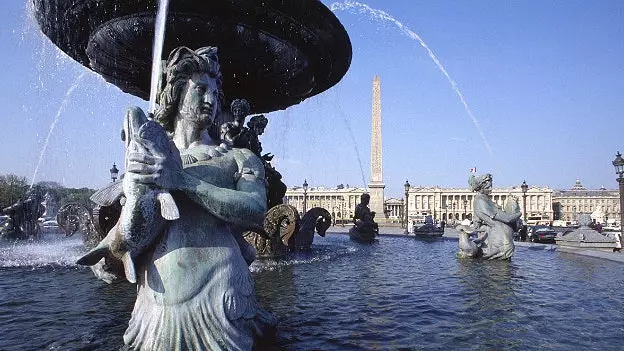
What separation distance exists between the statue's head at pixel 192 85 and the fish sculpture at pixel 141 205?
329mm

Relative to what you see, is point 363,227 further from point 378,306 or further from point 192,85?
point 192,85

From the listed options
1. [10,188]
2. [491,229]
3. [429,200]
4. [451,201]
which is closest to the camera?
[491,229]

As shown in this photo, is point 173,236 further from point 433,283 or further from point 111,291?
point 433,283

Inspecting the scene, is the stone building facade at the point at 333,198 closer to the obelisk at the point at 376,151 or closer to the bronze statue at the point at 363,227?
the obelisk at the point at 376,151

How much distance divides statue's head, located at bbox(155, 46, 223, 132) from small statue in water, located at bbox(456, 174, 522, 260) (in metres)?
6.76

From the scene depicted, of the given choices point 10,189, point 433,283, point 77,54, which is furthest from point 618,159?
point 10,189

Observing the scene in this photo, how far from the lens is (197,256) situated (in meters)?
2.08

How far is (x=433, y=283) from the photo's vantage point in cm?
561

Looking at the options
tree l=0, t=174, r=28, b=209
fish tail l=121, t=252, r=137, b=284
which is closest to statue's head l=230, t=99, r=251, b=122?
fish tail l=121, t=252, r=137, b=284

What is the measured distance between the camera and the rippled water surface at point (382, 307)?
3.03 meters

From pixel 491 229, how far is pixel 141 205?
7460 millimetres

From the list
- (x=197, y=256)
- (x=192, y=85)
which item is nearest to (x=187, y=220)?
(x=197, y=256)

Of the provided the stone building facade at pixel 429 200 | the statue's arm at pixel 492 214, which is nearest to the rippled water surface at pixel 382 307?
the statue's arm at pixel 492 214

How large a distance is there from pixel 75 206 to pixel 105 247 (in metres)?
7.98
